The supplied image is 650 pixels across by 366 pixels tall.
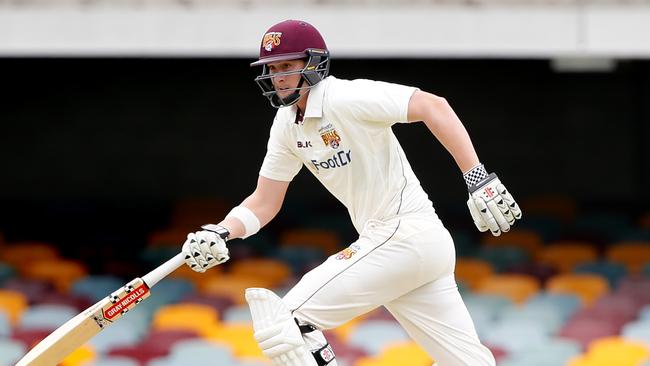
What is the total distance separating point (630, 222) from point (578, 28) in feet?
8.94

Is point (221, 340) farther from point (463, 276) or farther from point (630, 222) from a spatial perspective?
point (630, 222)

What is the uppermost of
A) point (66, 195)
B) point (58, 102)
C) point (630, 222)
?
point (58, 102)

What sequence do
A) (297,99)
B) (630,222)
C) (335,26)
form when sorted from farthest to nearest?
1. (630,222)
2. (335,26)
3. (297,99)

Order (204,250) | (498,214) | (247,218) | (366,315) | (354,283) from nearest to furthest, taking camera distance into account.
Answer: (498,214) → (354,283) → (204,250) → (247,218) → (366,315)

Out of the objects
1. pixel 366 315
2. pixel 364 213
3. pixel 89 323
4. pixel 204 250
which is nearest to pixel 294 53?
pixel 364 213

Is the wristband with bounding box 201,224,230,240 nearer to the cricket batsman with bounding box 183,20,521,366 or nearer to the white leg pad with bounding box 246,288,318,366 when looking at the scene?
the cricket batsman with bounding box 183,20,521,366

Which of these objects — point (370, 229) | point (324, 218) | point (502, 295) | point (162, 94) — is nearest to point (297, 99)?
point (370, 229)

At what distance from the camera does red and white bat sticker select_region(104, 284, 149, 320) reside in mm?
4363

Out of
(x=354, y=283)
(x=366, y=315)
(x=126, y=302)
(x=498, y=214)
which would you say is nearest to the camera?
(x=498, y=214)

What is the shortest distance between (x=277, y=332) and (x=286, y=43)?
0.89 metres

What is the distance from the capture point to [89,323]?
4410 mm

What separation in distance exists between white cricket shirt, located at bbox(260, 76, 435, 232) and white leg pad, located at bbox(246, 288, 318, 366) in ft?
1.50

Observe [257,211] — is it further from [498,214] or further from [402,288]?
[498,214]

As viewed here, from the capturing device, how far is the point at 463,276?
8.00 m
